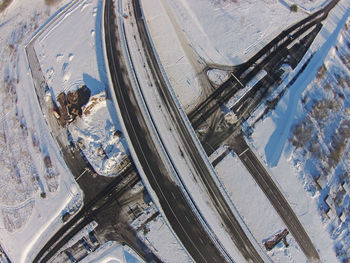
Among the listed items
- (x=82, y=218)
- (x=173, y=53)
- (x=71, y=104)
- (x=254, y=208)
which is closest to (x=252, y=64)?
(x=173, y=53)

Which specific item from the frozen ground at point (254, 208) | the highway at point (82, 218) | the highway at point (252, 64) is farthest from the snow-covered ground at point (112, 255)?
the highway at point (252, 64)

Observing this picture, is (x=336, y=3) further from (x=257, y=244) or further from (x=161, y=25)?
(x=257, y=244)

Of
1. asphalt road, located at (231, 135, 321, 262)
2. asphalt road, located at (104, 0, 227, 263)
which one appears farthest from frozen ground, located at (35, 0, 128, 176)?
asphalt road, located at (231, 135, 321, 262)

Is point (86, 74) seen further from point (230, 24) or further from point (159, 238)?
point (159, 238)

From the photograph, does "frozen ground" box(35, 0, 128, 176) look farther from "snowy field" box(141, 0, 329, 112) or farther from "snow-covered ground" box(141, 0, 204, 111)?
"snowy field" box(141, 0, 329, 112)

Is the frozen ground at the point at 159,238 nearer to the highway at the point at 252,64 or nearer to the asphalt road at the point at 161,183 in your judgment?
the asphalt road at the point at 161,183

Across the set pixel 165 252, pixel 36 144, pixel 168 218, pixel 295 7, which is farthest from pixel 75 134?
pixel 295 7
